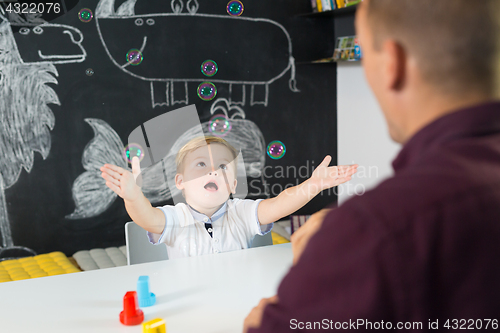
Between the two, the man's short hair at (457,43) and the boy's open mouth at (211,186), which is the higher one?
the man's short hair at (457,43)

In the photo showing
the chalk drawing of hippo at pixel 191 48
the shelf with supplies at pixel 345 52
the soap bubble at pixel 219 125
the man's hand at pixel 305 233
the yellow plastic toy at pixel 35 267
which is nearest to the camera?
the man's hand at pixel 305 233

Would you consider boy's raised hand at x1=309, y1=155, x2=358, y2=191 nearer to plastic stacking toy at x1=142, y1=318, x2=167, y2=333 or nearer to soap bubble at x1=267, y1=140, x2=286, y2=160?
plastic stacking toy at x1=142, y1=318, x2=167, y2=333

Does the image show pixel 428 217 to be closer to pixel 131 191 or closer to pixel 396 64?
pixel 396 64

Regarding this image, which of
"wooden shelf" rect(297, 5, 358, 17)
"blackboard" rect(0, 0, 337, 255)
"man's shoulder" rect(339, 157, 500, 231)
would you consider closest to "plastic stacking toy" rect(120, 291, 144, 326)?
"man's shoulder" rect(339, 157, 500, 231)

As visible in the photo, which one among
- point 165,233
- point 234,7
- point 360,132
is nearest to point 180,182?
point 165,233

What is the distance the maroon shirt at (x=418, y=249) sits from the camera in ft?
1.18

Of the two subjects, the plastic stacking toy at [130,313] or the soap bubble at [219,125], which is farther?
the soap bubble at [219,125]

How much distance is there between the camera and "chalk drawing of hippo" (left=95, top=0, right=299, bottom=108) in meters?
3.04

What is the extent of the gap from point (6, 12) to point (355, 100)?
249cm

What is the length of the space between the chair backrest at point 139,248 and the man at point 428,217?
131 centimetres

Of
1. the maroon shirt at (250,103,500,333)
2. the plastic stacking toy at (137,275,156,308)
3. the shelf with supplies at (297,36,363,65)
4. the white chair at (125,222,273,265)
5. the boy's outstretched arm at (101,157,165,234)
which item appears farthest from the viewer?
the shelf with supplies at (297,36,363,65)

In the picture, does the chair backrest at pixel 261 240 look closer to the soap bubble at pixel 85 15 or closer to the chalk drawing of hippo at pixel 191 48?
the chalk drawing of hippo at pixel 191 48

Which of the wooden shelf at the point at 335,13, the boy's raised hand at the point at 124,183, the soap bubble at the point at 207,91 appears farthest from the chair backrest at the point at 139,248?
the wooden shelf at the point at 335,13

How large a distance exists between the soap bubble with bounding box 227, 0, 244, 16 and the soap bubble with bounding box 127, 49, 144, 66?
0.74 metres
